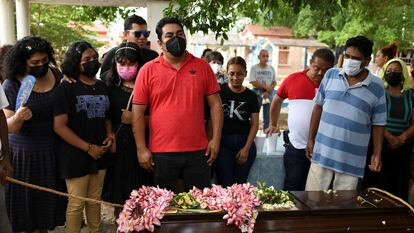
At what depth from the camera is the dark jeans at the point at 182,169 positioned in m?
3.16

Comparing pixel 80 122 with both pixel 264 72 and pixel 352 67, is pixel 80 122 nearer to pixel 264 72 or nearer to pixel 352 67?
pixel 352 67

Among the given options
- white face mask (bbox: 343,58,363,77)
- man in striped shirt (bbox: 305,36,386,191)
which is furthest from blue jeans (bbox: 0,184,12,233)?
white face mask (bbox: 343,58,363,77)

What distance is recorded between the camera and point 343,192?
2951 mm

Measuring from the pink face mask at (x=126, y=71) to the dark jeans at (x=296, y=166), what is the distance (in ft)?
5.57

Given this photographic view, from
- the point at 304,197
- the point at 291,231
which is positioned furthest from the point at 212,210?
the point at 304,197

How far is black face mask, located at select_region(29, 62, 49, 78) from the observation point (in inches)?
123

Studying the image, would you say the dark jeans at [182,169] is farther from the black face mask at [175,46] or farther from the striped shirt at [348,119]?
the striped shirt at [348,119]

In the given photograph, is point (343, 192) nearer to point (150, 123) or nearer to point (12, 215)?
point (150, 123)

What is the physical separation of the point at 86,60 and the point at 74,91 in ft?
0.91

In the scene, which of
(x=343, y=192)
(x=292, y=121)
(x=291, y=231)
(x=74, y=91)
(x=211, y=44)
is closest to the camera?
(x=291, y=231)

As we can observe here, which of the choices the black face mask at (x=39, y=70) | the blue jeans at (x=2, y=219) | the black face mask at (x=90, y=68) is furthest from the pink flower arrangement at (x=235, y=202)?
the black face mask at (x=39, y=70)

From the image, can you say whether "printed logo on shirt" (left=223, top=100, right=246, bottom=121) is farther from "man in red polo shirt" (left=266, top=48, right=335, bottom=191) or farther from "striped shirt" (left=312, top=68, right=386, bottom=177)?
"striped shirt" (left=312, top=68, right=386, bottom=177)

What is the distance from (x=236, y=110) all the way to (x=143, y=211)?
71.1 inches

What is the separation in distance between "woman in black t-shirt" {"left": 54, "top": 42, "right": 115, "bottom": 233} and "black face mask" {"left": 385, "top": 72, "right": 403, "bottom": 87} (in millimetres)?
2739
